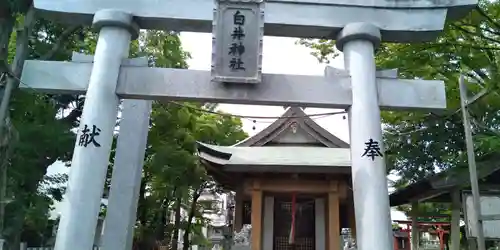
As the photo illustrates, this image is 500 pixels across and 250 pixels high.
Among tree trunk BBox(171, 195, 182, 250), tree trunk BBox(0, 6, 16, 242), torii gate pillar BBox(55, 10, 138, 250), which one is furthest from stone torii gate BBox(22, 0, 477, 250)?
tree trunk BBox(171, 195, 182, 250)

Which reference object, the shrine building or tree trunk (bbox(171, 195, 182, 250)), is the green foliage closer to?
tree trunk (bbox(171, 195, 182, 250))

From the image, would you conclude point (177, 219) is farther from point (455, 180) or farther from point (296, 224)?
point (455, 180)

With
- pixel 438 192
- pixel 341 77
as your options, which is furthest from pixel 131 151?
pixel 438 192

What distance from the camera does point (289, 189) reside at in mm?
11305

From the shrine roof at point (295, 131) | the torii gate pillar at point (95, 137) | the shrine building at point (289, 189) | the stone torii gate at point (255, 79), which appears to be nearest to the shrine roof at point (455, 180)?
the shrine building at point (289, 189)

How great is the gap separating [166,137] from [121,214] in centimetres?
719

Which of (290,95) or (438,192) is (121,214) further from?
(438,192)

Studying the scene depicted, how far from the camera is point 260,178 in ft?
36.9

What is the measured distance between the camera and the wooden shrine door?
11297 mm

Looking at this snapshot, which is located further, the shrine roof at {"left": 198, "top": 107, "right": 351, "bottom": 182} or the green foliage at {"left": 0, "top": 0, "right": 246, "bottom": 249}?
the shrine roof at {"left": 198, "top": 107, "right": 351, "bottom": 182}

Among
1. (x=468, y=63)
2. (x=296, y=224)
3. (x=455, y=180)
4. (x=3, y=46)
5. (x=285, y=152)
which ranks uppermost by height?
(x=468, y=63)

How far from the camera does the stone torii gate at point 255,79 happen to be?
497 cm

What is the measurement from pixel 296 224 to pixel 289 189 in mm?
1020

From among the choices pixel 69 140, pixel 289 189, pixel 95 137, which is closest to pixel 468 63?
pixel 289 189
